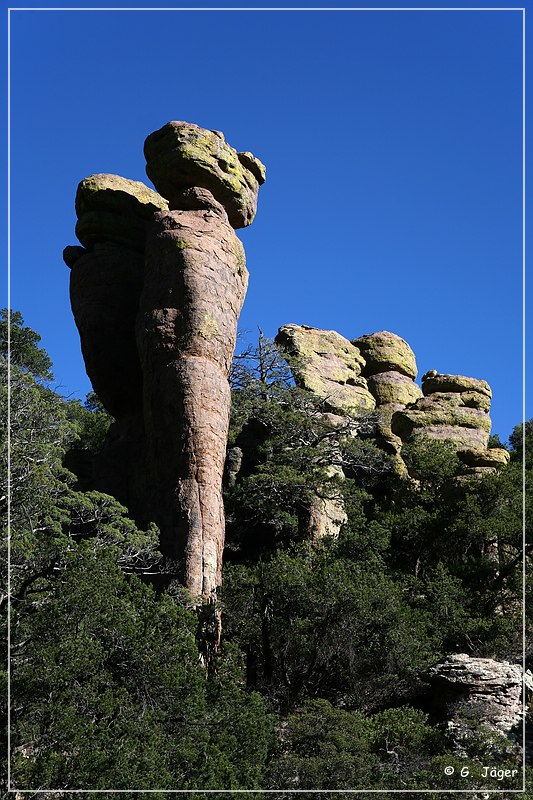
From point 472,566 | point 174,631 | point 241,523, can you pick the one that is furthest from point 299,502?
point 174,631

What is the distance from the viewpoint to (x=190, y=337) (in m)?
25.5

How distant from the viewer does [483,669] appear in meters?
22.6

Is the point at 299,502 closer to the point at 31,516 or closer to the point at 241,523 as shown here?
the point at 241,523

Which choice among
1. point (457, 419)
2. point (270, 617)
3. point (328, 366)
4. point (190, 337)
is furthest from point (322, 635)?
point (328, 366)

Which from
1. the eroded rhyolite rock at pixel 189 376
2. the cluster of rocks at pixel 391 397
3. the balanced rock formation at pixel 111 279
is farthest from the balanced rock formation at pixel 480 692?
the balanced rock formation at pixel 111 279

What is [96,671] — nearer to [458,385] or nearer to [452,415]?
[452,415]

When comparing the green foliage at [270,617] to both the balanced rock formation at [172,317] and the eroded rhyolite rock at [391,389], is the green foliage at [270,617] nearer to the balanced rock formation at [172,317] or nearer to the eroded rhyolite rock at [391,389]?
the balanced rock formation at [172,317]

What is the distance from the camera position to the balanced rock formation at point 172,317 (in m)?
24.4

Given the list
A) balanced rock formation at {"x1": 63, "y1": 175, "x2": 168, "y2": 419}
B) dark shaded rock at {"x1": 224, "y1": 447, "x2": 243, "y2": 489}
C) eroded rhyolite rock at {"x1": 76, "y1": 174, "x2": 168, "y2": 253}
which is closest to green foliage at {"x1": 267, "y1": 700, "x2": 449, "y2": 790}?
dark shaded rock at {"x1": 224, "y1": 447, "x2": 243, "y2": 489}

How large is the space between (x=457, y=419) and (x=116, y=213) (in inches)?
567

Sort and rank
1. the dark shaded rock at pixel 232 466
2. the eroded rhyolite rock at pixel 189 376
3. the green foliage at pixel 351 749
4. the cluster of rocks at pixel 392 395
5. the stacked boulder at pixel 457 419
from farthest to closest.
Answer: the cluster of rocks at pixel 392 395
the stacked boulder at pixel 457 419
the dark shaded rock at pixel 232 466
the eroded rhyolite rock at pixel 189 376
the green foliage at pixel 351 749

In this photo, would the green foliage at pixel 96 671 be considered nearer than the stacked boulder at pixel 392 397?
Yes

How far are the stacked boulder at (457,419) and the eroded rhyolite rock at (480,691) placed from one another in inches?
432

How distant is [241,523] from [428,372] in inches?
572
